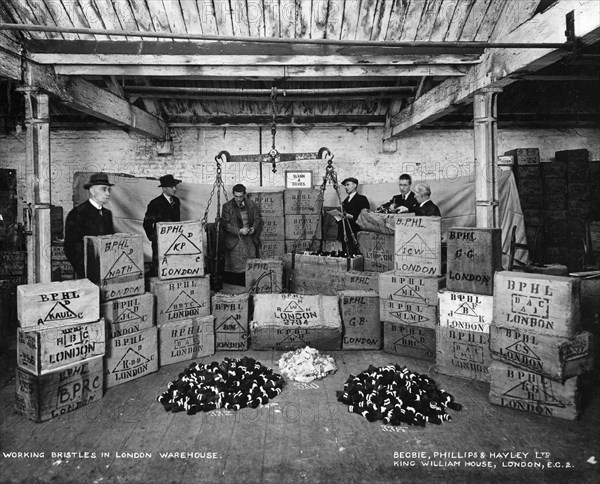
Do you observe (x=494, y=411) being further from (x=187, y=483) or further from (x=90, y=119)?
(x=90, y=119)

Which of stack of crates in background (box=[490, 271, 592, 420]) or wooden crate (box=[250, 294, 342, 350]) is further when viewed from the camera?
wooden crate (box=[250, 294, 342, 350])

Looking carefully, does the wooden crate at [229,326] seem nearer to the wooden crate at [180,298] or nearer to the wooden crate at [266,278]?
the wooden crate at [180,298]

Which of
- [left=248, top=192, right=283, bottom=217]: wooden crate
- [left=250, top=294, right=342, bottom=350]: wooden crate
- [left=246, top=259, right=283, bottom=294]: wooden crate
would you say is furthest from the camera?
[left=248, top=192, right=283, bottom=217]: wooden crate

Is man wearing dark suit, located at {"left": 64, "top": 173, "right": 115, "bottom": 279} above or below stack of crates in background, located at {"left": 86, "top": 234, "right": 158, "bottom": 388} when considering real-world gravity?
above

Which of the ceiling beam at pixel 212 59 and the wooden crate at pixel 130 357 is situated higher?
the ceiling beam at pixel 212 59

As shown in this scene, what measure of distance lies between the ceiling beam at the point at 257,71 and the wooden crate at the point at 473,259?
213cm

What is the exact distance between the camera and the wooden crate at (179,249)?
431 centimetres

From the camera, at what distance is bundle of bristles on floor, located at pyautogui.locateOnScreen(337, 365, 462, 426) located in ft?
9.97

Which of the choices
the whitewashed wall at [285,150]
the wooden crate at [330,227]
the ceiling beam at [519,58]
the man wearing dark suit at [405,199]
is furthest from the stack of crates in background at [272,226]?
the ceiling beam at [519,58]

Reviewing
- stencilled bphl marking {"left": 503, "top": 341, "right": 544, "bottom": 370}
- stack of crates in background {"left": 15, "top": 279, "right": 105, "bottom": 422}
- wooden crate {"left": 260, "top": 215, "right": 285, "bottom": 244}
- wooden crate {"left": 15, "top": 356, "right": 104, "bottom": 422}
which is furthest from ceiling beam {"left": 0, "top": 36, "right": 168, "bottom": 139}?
stencilled bphl marking {"left": 503, "top": 341, "right": 544, "bottom": 370}

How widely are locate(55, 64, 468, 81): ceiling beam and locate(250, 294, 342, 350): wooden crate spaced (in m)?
2.71

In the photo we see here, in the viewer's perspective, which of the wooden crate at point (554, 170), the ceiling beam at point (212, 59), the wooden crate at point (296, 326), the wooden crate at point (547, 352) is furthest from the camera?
the wooden crate at point (554, 170)

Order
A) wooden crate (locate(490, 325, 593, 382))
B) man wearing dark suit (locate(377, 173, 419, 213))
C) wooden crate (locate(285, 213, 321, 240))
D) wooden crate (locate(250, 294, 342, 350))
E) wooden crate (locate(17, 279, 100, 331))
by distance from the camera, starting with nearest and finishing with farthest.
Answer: wooden crate (locate(490, 325, 593, 382)) < wooden crate (locate(17, 279, 100, 331)) < wooden crate (locate(250, 294, 342, 350)) < man wearing dark suit (locate(377, 173, 419, 213)) < wooden crate (locate(285, 213, 321, 240))

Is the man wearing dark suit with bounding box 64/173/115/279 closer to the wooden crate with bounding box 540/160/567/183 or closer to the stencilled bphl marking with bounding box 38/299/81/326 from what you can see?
the stencilled bphl marking with bounding box 38/299/81/326
